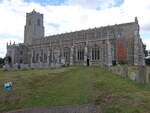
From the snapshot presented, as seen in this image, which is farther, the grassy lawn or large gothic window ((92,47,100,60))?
large gothic window ((92,47,100,60))

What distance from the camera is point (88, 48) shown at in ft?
212

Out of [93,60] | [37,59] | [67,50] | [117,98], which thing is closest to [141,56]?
[93,60]

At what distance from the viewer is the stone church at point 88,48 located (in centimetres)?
5688

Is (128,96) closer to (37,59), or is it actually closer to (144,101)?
(144,101)

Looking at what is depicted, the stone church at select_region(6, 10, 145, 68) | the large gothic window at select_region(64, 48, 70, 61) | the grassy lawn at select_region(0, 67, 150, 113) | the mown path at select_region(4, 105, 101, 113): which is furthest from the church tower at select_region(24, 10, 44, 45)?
the mown path at select_region(4, 105, 101, 113)

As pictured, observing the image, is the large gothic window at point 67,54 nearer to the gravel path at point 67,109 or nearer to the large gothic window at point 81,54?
the large gothic window at point 81,54

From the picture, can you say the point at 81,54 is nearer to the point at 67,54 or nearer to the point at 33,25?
the point at 67,54

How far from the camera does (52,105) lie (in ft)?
45.2

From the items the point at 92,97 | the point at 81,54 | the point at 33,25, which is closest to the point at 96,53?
the point at 81,54

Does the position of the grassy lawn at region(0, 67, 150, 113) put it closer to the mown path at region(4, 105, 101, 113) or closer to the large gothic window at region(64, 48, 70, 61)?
the mown path at region(4, 105, 101, 113)

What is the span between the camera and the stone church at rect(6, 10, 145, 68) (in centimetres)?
5688

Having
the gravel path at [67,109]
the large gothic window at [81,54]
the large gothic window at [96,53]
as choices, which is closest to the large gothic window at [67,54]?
the large gothic window at [81,54]

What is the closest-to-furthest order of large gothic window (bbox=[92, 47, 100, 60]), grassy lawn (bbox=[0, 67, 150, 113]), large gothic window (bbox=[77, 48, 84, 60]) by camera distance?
1. grassy lawn (bbox=[0, 67, 150, 113])
2. large gothic window (bbox=[92, 47, 100, 60])
3. large gothic window (bbox=[77, 48, 84, 60])

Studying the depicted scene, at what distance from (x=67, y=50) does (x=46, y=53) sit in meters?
9.86
